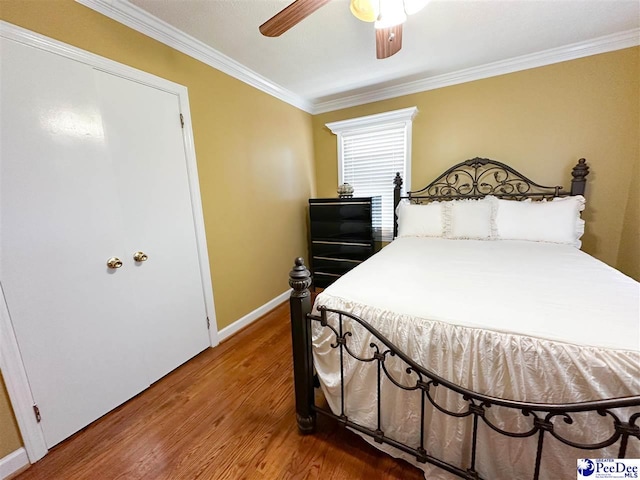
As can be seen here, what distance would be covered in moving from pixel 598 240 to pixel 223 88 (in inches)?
147

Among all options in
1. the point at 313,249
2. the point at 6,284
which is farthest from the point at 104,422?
the point at 313,249

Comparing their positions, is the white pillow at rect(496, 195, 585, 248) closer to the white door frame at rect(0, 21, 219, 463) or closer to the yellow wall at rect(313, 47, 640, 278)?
the yellow wall at rect(313, 47, 640, 278)

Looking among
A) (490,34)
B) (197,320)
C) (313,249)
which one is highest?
(490,34)

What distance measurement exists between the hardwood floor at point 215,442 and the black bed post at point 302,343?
13 cm

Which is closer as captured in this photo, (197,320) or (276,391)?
(276,391)

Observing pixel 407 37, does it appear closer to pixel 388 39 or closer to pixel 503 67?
pixel 388 39

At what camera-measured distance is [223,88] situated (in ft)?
7.40

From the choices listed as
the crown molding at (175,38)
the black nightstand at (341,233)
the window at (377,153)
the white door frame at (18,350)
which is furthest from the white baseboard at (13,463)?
the window at (377,153)

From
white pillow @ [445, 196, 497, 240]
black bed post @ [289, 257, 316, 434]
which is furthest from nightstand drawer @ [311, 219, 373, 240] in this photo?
black bed post @ [289, 257, 316, 434]

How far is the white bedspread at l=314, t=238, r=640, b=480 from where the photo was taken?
2.76 ft

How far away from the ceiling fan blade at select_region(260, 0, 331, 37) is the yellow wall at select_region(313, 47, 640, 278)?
2184 mm

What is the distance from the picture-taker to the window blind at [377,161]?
3.14 m

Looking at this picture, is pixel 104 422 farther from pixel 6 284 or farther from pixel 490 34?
pixel 490 34

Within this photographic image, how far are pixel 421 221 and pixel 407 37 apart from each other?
5.26 feet
